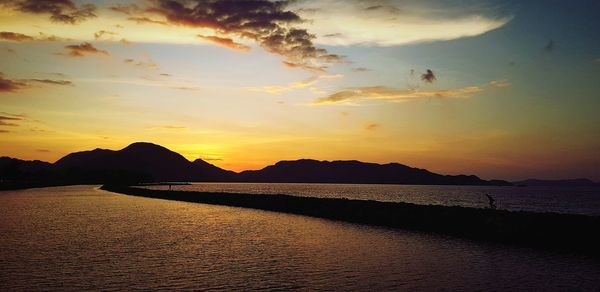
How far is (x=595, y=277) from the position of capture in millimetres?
20109

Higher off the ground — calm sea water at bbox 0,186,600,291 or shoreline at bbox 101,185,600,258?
shoreline at bbox 101,185,600,258

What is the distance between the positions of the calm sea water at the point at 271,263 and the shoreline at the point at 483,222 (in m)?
3.55

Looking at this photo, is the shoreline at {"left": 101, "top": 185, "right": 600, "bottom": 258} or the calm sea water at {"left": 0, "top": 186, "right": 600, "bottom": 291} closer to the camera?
the calm sea water at {"left": 0, "top": 186, "right": 600, "bottom": 291}

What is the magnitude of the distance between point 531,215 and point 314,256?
20391 millimetres

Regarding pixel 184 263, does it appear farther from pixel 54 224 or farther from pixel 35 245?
pixel 54 224

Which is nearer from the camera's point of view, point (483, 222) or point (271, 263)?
point (271, 263)

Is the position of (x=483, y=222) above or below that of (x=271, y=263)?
above

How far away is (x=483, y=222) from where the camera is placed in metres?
38.0

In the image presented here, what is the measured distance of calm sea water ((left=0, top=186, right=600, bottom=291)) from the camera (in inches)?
721

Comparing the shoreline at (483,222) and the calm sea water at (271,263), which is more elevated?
the shoreline at (483,222)

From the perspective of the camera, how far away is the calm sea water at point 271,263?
18.3 meters

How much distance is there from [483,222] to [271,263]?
73.1 ft

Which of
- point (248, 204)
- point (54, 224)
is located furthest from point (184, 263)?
point (248, 204)

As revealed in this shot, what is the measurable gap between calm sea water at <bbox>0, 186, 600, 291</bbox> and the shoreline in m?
3.55
